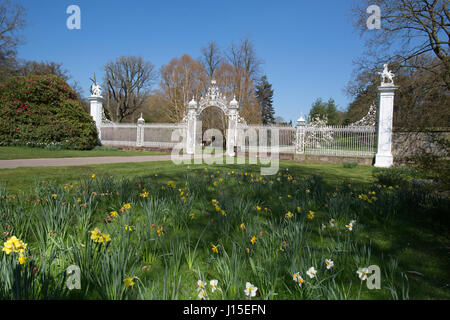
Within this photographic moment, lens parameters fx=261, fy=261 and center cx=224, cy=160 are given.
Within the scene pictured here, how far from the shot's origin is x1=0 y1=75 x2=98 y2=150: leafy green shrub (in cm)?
1329

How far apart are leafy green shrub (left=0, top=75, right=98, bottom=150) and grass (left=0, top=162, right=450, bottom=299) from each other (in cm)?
1121

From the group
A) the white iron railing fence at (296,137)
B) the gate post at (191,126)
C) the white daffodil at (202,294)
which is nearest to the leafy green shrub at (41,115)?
the white iron railing fence at (296,137)

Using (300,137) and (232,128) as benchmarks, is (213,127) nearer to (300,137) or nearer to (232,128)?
(232,128)

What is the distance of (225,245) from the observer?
2379 millimetres

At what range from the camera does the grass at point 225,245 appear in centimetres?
155

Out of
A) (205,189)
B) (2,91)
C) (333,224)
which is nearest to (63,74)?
(2,91)

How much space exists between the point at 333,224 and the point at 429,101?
15.8 m

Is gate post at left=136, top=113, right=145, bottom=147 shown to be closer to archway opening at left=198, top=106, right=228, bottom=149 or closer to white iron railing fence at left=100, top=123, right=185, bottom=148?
white iron railing fence at left=100, top=123, right=185, bottom=148

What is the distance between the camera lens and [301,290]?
1617 mm

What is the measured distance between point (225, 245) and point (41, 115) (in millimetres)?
15608

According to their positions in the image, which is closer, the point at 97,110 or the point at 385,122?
the point at 385,122

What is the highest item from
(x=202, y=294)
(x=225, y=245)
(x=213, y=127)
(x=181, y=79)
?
(x=181, y=79)

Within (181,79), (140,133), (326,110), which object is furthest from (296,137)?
(326,110)
